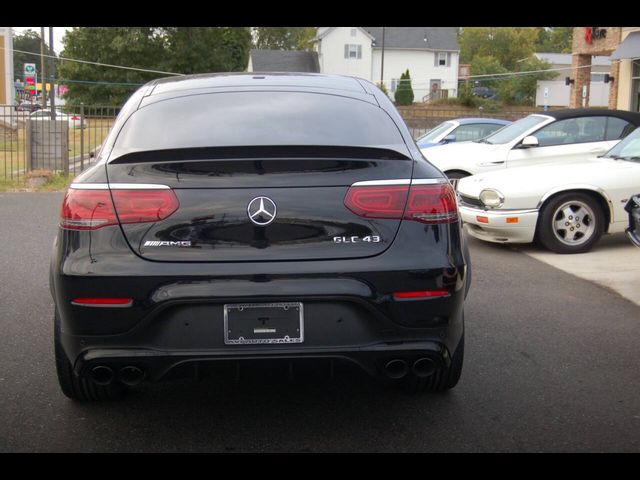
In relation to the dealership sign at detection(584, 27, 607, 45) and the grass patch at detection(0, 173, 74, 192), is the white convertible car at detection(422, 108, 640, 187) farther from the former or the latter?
the dealership sign at detection(584, 27, 607, 45)

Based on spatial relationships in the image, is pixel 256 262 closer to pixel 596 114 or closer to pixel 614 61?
pixel 596 114

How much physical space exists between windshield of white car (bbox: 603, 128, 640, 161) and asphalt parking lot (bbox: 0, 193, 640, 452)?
11.8ft

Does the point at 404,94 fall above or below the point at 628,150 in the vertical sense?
above

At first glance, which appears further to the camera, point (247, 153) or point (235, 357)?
point (247, 153)

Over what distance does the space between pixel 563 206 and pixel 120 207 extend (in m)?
6.17

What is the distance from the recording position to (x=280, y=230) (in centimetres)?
335

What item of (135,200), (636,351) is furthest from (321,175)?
(636,351)

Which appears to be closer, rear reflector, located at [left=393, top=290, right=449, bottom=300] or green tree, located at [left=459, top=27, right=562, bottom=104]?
rear reflector, located at [left=393, top=290, right=449, bottom=300]

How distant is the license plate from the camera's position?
330cm

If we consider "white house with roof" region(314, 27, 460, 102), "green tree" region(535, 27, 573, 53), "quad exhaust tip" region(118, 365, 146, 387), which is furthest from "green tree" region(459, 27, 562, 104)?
"quad exhaust tip" region(118, 365, 146, 387)

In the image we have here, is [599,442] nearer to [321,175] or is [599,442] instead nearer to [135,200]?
[321,175]

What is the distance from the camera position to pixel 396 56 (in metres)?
73.8

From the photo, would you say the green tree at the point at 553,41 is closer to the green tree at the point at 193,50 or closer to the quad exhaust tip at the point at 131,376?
the green tree at the point at 193,50

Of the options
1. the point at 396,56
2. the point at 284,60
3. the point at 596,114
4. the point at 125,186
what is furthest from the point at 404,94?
the point at 125,186
